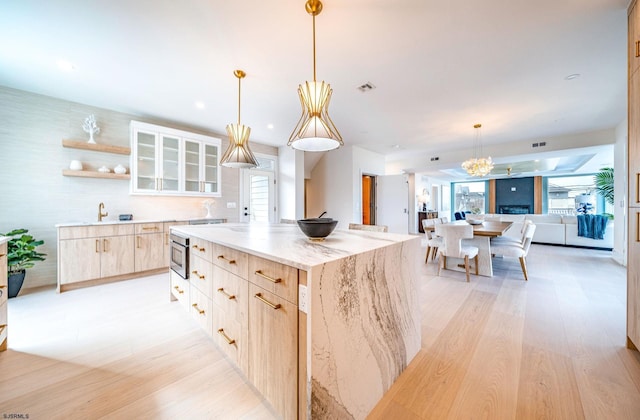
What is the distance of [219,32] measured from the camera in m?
2.04

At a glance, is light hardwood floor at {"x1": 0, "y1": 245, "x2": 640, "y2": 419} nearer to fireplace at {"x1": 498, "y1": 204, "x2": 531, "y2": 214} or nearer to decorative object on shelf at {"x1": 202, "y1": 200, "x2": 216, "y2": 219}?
decorative object on shelf at {"x1": 202, "y1": 200, "x2": 216, "y2": 219}

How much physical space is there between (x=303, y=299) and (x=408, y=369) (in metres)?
1.15

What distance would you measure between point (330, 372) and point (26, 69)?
14.2 feet

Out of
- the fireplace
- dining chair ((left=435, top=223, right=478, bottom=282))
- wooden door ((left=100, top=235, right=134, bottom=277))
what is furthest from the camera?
the fireplace

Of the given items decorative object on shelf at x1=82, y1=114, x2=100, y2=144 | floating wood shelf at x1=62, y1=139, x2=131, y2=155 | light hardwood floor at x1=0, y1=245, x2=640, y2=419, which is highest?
decorative object on shelf at x1=82, y1=114, x2=100, y2=144

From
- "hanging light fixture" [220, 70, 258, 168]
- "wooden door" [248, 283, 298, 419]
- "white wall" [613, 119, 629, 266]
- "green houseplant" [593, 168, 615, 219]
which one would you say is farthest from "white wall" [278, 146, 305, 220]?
"green houseplant" [593, 168, 615, 219]

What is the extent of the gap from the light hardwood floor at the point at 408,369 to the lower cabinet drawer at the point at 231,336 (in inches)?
7.3

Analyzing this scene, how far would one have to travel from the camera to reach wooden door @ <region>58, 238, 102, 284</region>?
2.97 metres

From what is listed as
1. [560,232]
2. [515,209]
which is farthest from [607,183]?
[515,209]

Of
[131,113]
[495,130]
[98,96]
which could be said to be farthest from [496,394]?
[131,113]

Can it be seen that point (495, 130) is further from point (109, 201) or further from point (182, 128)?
point (109, 201)

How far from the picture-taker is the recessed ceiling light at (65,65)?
2.47 meters

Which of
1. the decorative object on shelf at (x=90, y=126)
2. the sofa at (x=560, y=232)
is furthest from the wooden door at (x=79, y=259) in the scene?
the sofa at (x=560, y=232)

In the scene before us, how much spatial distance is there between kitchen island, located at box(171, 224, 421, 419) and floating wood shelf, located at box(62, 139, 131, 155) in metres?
3.19
